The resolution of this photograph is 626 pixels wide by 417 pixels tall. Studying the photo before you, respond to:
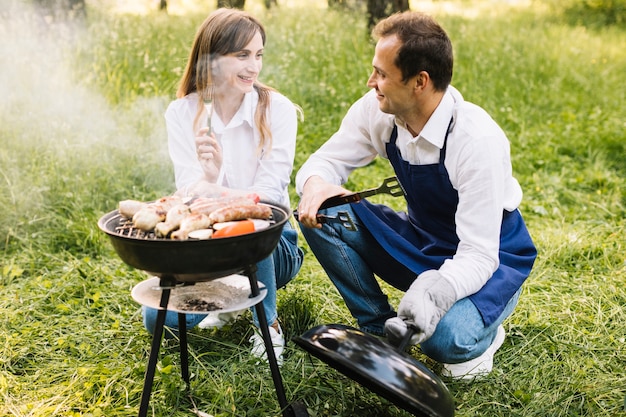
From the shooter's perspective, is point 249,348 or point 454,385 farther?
point 249,348

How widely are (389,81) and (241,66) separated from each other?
0.77 m

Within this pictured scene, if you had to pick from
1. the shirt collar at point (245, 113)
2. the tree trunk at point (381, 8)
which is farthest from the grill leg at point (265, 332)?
the tree trunk at point (381, 8)

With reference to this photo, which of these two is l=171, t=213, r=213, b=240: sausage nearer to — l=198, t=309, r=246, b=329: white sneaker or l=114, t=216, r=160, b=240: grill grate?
l=114, t=216, r=160, b=240: grill grate

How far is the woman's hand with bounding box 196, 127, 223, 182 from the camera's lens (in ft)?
9.09

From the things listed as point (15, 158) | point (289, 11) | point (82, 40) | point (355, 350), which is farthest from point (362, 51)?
point (355, 350)

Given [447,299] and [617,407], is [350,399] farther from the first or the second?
[617,407]

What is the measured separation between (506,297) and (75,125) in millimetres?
3974

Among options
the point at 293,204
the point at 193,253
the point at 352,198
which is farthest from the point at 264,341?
the point at 293,204

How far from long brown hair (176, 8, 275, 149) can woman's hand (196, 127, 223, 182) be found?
0.87ft

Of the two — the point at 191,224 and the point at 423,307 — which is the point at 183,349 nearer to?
the point at 191,224

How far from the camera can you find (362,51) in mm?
7250

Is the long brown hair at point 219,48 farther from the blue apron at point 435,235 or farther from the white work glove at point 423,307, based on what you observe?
the white work glove at point 423,307

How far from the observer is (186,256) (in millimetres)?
2064

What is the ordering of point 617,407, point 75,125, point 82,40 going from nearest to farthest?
point 617,407 < point 75,125 < point 82,40
